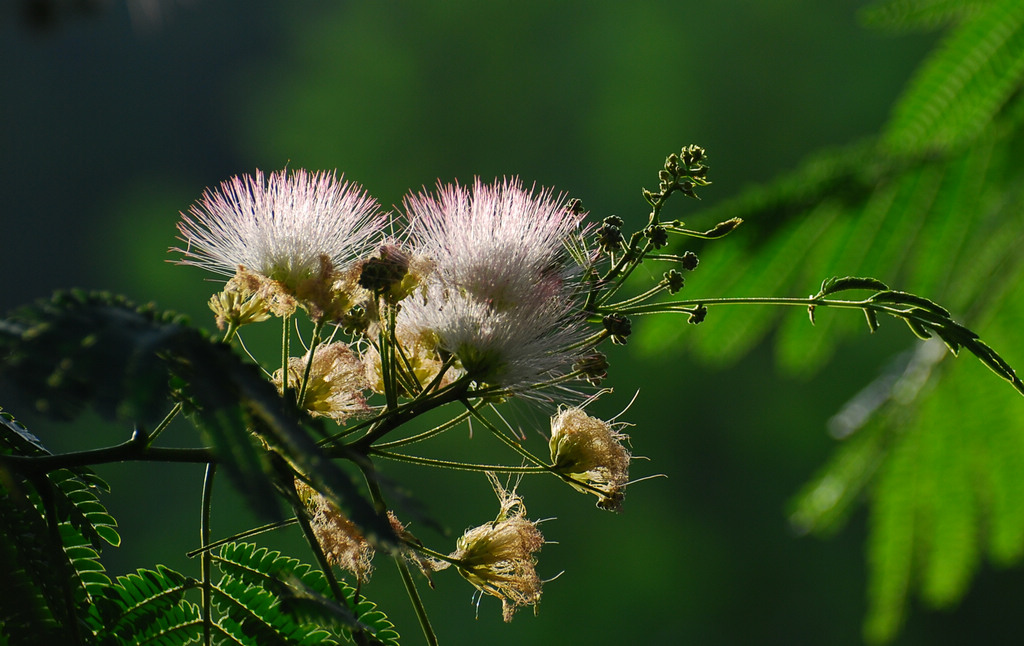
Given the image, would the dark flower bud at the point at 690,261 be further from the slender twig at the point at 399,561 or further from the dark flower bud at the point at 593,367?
the slender twig at the point at 399,561

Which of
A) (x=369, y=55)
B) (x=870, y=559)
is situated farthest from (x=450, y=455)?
(x=870, y=559)

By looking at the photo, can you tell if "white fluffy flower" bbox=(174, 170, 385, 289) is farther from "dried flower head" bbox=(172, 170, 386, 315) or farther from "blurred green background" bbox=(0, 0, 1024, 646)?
"blurred green background" bbox=(0, 0, 1024, 646)

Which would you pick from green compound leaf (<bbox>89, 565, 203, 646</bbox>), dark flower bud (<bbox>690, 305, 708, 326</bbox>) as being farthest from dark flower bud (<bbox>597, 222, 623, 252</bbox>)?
green compound leaf (<bbox>89, 565, 203, 646</bbox>)

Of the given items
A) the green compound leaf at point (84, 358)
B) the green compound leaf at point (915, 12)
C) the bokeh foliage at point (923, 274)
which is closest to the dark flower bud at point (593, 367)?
the green compound leaf at point (84, 358)

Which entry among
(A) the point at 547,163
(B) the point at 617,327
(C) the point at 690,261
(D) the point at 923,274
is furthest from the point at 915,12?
(A) the point at 547,163

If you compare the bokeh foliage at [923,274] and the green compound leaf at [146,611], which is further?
the bokeh foliage at [923,274]

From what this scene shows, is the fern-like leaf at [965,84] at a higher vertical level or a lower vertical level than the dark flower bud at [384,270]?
lower

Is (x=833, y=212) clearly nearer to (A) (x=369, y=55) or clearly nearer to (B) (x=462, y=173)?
(B) (x=462, y=173)
